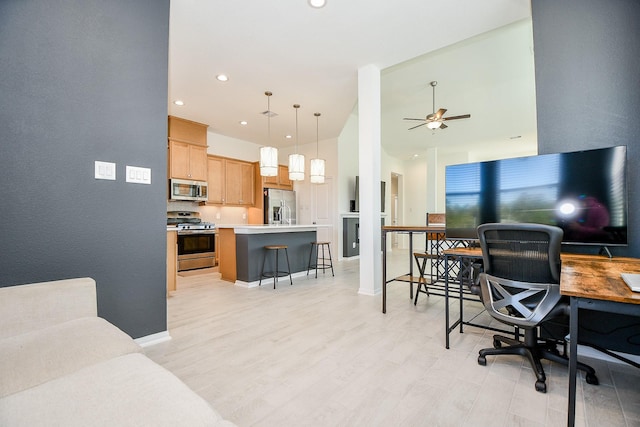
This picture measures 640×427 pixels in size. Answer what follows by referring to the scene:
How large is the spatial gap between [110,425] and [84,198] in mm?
1750

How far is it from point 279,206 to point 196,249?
2.35 metres

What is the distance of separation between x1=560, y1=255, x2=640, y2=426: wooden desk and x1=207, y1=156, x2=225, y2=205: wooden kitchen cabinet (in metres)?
6.07

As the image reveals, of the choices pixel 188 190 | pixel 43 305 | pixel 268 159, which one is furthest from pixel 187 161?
pixel 43 305

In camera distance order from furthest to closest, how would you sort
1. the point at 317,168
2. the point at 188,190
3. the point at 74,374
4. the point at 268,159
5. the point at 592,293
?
the point at 188,190 → the point at 317,168 → the point at 268,159 → the point at 592,293 → the point at 74,374

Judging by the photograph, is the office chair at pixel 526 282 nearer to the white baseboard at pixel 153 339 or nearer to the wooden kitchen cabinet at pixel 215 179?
the white baseboard at pixel 153 339

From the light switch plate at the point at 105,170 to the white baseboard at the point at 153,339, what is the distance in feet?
4.11

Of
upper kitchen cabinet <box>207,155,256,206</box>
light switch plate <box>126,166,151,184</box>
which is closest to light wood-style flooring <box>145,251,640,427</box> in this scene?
light switch plate <box>126,166,151,184</box>

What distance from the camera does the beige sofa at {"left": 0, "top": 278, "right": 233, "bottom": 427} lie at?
75 cm

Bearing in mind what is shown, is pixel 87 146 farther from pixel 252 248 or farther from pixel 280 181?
pixel 280 181

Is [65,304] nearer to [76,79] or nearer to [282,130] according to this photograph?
[76,79]

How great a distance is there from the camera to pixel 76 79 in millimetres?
1883

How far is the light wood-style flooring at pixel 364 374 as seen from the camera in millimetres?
1405

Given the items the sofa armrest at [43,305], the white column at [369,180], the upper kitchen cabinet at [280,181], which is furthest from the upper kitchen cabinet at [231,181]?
the sofa armrest at [43,305]

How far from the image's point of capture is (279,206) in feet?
23.3
